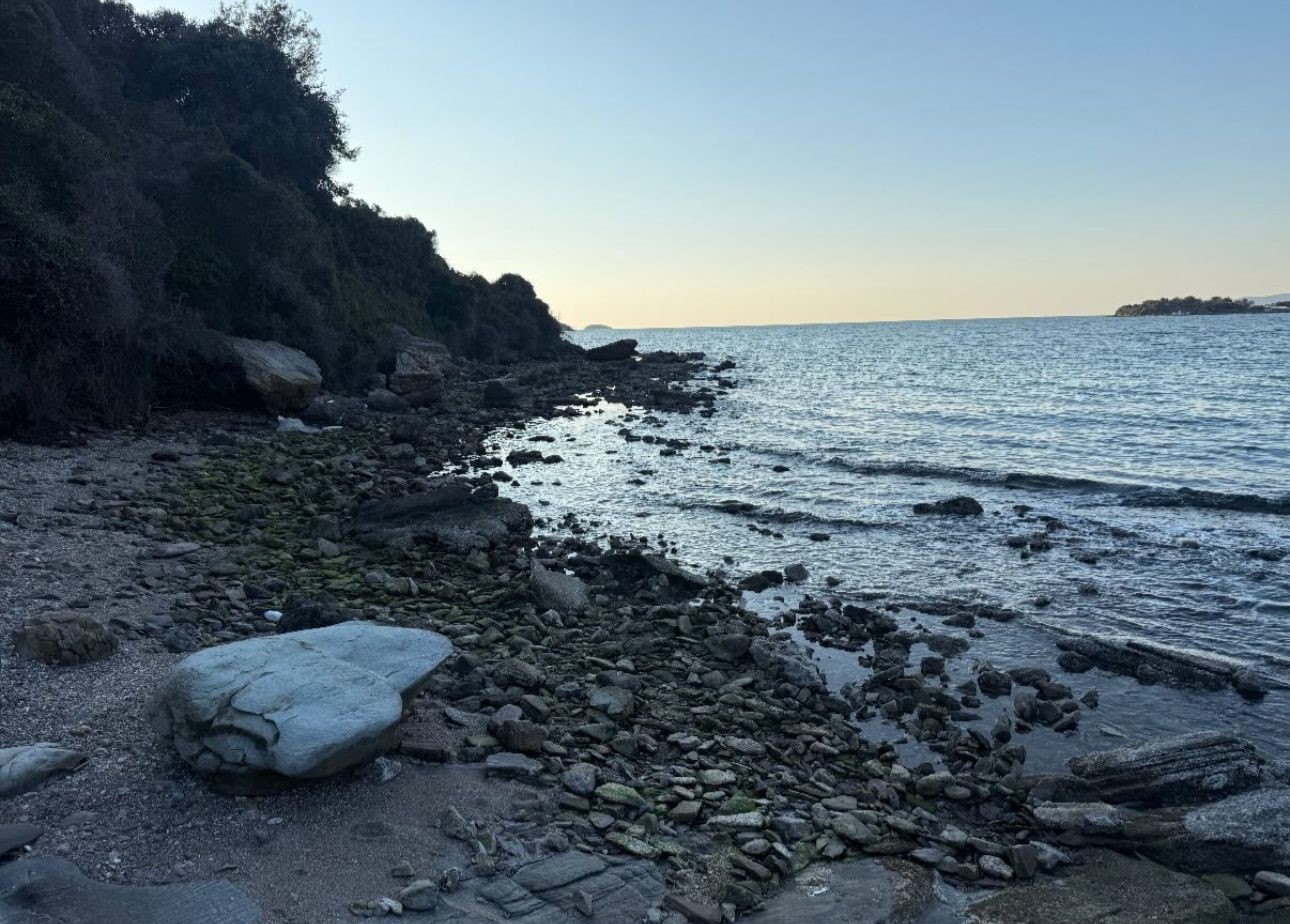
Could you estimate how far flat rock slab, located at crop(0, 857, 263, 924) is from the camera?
15.4 ft

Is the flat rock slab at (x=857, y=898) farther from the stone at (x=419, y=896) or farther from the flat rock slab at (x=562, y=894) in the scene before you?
the stone at (x=419, y=896)

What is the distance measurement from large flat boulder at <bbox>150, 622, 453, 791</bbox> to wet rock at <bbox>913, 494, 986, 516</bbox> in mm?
15535

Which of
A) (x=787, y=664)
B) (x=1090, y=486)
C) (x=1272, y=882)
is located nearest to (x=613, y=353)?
(x=1090, y=486)

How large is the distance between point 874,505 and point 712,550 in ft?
19.4

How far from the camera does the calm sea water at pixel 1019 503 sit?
12516mm

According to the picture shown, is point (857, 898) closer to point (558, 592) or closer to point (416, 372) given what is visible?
point (558, 592)

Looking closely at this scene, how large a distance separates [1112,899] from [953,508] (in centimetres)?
1428

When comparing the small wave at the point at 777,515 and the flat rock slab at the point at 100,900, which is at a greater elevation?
the flat rock slab at the point at 100,900

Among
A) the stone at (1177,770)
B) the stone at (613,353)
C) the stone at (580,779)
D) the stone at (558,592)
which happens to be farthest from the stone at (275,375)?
the stone at (613,353)

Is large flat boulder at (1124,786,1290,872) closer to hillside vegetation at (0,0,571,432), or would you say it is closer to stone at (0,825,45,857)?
stone at (0,825,45,857)

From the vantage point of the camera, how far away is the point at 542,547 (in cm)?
1567

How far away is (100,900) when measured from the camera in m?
4.84

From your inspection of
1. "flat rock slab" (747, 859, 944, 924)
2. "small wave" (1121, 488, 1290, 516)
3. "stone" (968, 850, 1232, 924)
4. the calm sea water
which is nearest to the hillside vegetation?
the calm sea water

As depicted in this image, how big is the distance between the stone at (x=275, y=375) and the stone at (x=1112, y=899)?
23.2 metres
